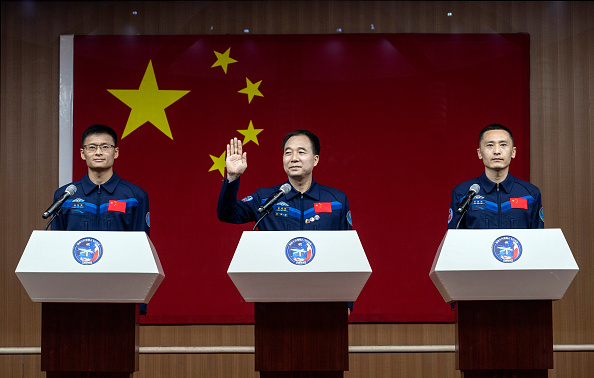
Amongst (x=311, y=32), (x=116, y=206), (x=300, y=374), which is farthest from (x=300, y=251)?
(x=311, y=32)

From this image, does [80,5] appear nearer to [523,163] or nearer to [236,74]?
[236,74]

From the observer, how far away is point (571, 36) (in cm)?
454

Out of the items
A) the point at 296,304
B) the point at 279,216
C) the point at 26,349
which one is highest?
the point at 279,216

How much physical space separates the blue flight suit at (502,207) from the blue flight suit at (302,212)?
0.53 metres

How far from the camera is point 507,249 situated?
2.60 m

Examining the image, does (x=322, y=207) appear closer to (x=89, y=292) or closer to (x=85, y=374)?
(x=89, y=292)

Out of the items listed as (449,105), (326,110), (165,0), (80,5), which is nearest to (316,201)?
(326,110)

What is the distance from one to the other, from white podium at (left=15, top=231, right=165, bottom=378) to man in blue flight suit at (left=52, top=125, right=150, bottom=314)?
590 millimetres

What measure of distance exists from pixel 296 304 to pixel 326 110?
2.04m

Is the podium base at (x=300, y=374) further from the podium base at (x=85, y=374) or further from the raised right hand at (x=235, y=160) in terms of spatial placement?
the raised right hand at (x=235, y=160)

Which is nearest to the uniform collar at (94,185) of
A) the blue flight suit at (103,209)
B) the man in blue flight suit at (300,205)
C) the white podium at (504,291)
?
the blue flight suit at (103,209)

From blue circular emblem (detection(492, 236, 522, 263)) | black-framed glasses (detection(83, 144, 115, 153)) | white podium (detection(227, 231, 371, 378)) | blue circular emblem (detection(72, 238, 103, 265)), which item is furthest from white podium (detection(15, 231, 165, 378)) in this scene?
blue circular emblem (detection(492, 236, 522, 263))

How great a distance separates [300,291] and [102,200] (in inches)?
47.3

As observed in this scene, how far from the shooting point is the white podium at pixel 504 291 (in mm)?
2584
